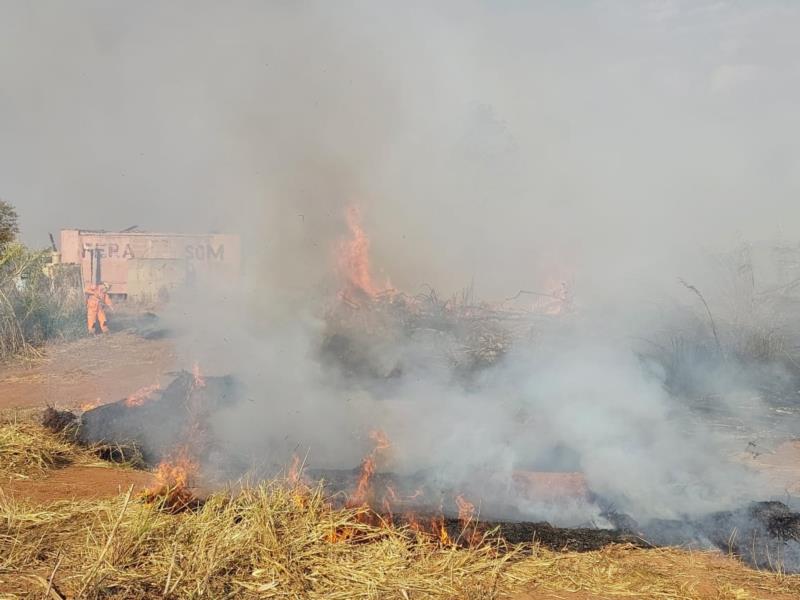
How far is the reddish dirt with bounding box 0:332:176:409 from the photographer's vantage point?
355 inches

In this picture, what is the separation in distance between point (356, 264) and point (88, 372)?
5.58 meters

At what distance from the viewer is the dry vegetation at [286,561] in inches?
123

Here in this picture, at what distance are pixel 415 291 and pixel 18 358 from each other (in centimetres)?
928

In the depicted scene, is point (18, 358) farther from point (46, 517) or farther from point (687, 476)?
point (687, 476)

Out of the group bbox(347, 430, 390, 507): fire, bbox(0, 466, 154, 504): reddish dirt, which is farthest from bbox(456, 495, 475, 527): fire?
bbox(0, 466, 154, 504): reddish dirt

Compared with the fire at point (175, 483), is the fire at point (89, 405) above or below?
below

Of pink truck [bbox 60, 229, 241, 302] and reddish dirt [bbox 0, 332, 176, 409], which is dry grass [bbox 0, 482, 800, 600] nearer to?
reddish dirt [bbox 0, 332, 176, 409]

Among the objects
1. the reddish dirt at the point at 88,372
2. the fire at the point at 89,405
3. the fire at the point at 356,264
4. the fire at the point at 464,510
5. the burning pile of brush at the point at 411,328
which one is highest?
the fire at the point at 356,264

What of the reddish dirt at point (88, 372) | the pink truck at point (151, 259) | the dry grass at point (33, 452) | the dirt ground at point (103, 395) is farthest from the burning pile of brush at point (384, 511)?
the pink truck at point (151, 259)

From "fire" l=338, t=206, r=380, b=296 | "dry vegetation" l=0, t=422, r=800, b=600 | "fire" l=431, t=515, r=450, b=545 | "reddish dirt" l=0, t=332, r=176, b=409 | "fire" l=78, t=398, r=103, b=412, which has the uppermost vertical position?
"fire" l=338, t=206, r=380, b=296

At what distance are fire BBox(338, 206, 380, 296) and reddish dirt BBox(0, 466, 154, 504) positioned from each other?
680cm

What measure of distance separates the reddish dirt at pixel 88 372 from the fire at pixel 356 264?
3.89 m

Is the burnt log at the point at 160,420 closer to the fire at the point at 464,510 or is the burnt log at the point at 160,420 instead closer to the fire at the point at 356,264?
the fire at the point at 464,510

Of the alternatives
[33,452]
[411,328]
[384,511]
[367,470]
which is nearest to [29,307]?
[411,328]
